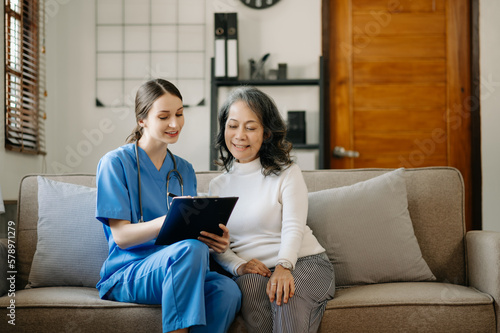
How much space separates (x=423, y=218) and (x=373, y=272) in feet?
1.05

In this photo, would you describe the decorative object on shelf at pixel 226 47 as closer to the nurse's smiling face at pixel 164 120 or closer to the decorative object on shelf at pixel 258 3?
the decorative object on shelf at pixel 258 3

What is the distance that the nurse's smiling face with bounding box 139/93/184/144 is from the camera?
155cm

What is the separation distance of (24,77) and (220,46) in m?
1.17

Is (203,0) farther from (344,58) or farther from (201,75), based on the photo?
(344,58)

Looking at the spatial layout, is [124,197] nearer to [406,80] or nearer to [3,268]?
[3,268]

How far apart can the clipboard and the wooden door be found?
2064 millimetres

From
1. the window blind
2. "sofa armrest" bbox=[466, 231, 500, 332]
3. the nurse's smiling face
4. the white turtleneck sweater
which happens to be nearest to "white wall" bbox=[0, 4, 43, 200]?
the window blind

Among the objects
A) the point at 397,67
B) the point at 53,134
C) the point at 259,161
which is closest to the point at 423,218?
the point at 259,161

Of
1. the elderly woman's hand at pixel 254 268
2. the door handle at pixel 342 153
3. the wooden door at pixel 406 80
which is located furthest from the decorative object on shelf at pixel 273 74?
the elderly woman's hand at pixel 254 268

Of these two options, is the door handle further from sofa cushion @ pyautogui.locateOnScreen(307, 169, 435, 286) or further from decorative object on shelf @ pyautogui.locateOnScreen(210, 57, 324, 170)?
sofa cushion @ pyautogui.locateOnScreen(307, 169, 435, 286)

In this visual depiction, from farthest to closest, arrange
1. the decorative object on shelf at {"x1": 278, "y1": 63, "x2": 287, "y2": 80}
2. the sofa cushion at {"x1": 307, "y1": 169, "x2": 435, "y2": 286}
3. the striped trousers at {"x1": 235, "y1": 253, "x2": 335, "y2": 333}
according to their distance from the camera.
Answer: the decorative object on shelf at {"x1": 278, "y1": 63, "x2": 287, "y2": 80}
the sofa cushion at {"x1": 307, "y1": 169, "x2": 435, "y2": 286}
the striped trousers at {"x1": 235, "y1": 253, "x2": 335, "y2": 333}

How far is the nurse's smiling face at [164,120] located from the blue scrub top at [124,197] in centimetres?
10

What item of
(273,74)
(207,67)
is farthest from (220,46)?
(273,74)

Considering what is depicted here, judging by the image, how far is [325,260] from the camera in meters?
1.62
